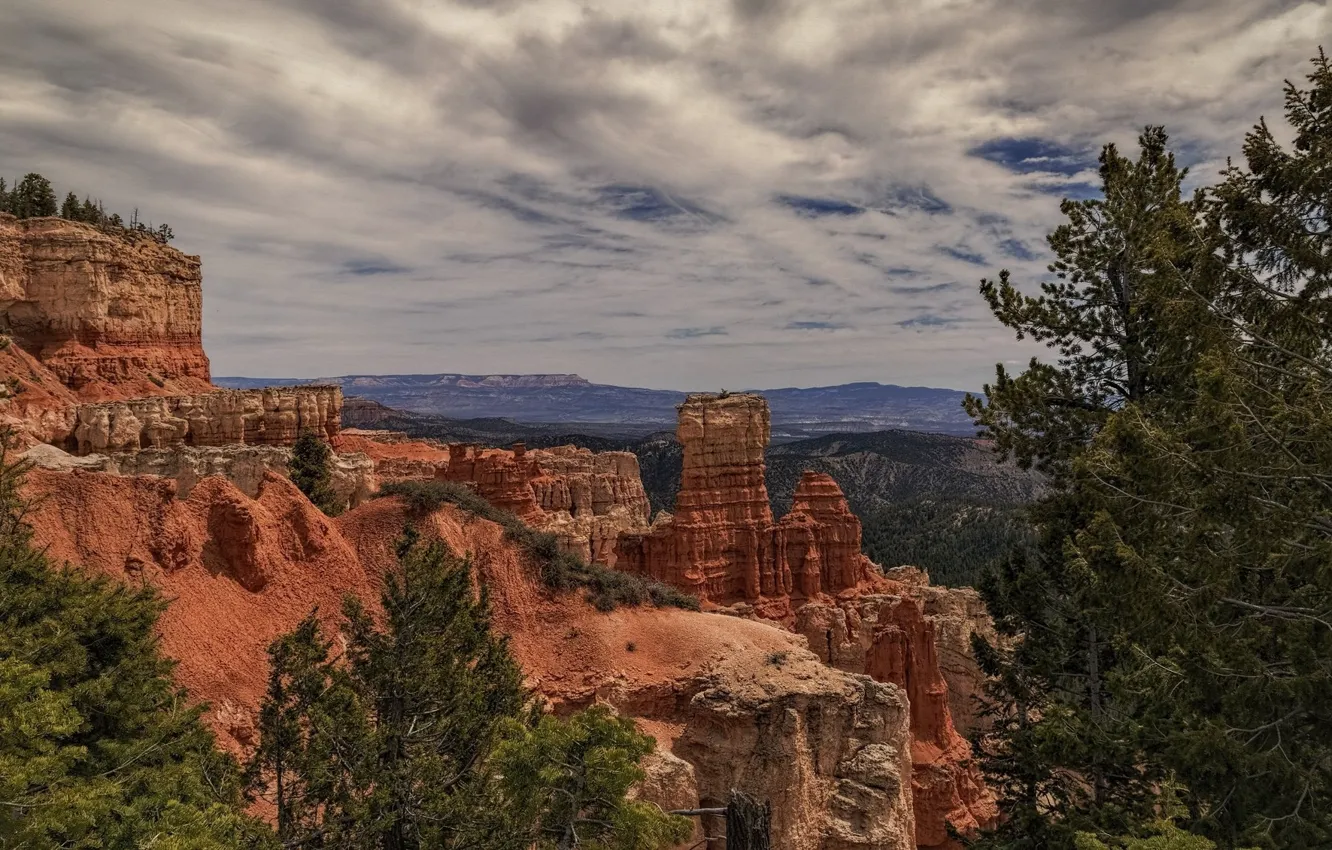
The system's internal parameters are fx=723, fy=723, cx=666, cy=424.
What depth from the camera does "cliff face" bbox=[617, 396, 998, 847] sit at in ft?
128

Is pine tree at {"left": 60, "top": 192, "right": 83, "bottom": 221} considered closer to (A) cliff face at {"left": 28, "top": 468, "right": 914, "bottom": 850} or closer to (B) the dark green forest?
(A) cliff face at {"left": 28, "top": 468, "right": 914, "bottom": 850}

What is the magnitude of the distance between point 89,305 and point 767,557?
44.3m

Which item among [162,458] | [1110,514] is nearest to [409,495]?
[162,458]

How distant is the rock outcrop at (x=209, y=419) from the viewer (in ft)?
120

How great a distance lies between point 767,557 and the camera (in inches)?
1788

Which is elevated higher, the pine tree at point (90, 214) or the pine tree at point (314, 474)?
the pine tree at point (90, 214)

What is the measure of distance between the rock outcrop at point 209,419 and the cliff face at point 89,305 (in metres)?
5.46

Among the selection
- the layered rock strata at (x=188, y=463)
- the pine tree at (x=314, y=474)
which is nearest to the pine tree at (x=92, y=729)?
the layered rock strata at (x=188, y=463)

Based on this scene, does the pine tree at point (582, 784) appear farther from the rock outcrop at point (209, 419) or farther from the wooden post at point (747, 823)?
the rock outcrop at point (209, 419)

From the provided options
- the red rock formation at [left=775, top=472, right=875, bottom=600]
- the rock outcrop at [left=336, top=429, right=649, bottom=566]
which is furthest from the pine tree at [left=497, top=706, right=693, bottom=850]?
the red rock formation at [left=775, top=472, right=875, bottom=600]

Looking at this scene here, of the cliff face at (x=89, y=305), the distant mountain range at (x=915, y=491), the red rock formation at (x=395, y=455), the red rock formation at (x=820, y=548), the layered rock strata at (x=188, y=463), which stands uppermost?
the cliff face at (x=89, y=305)

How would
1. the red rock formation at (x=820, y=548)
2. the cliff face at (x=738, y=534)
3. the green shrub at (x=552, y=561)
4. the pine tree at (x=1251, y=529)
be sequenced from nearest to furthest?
the pine tree at (x=1251, y=529)
the green shrub at (x=552, y=561)
the cliff face at (x=738, y=534)
the red rock formation at (x=820, y=548)

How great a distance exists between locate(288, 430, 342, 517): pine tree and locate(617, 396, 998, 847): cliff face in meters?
18.2

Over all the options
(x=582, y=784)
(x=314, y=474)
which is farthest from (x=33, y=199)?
(x=582, y=784)
